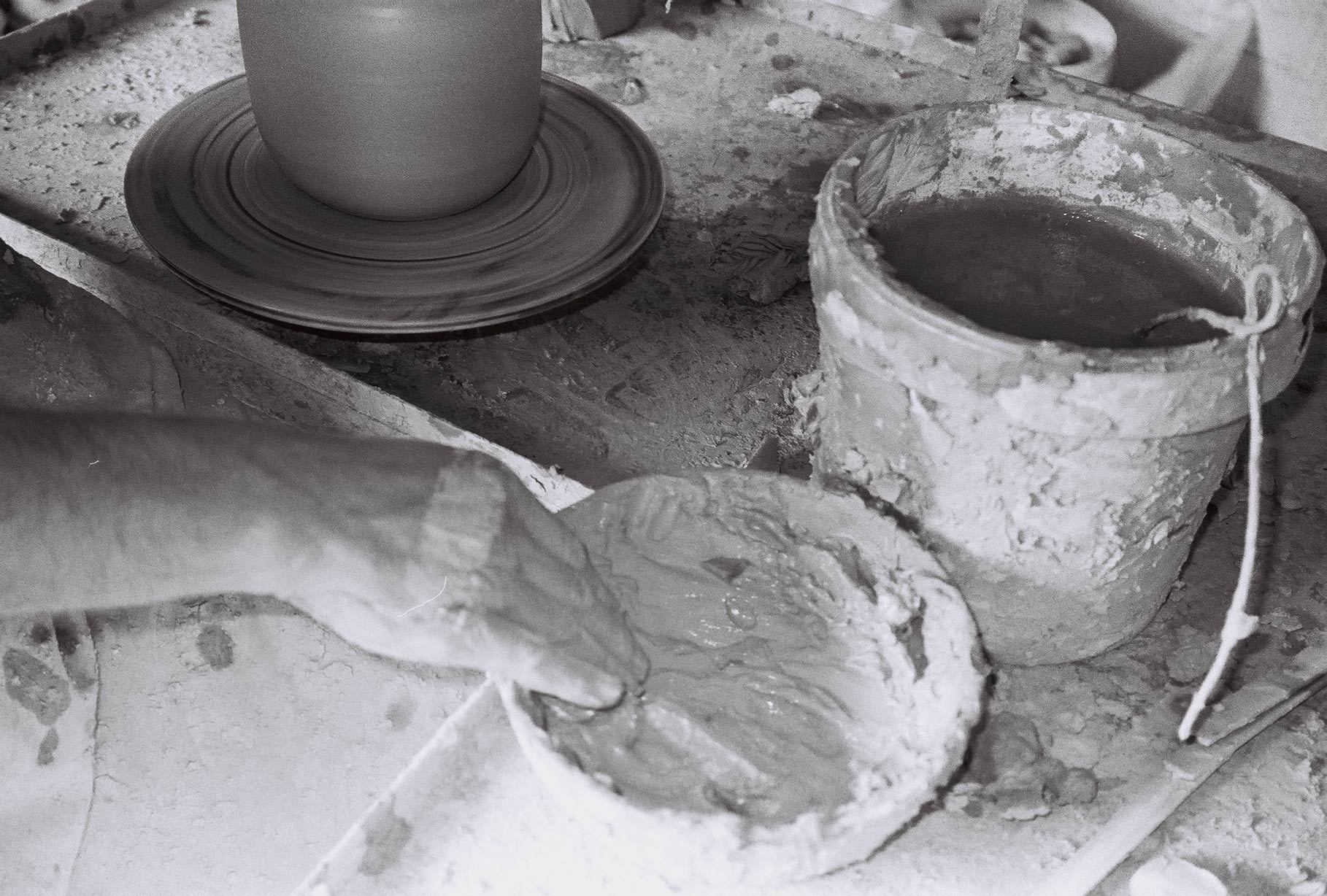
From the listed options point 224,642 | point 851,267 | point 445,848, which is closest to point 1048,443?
point 851,267

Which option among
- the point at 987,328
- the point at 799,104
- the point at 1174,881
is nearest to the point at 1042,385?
the point at 987,328

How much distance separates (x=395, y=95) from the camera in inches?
64.9

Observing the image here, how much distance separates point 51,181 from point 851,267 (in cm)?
173

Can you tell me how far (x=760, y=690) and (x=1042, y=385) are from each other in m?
0.40

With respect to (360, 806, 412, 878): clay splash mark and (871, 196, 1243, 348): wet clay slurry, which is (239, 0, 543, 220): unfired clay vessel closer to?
(871, 196, 1243, 348): wet clay slurry

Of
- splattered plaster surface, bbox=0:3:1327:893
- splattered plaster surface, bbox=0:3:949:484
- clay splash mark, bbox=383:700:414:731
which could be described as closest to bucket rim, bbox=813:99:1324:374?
splattered plaster surface, bbox=0:3:1327:893

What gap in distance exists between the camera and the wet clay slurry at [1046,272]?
1.15 metres

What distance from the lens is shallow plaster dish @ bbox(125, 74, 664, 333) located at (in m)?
1.71

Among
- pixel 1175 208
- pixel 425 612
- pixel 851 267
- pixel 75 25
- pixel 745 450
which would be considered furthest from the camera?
pixel 75 25

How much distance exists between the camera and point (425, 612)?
95 centimetres

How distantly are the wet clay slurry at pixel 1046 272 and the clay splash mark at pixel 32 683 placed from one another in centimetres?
123

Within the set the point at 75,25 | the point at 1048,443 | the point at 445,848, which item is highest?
the point at 1048,443

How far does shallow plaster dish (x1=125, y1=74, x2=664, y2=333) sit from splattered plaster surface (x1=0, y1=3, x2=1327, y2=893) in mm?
111

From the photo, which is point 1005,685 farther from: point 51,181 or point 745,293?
point 51,181
